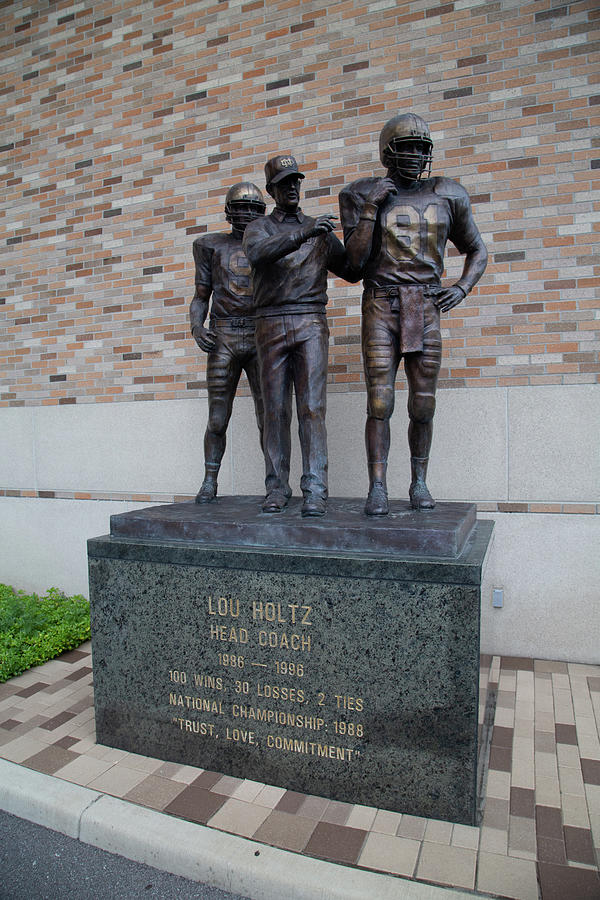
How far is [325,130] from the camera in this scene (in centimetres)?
474

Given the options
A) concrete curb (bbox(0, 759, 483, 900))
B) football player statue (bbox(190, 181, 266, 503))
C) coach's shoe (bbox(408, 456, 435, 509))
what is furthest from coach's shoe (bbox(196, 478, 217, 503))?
concrete curb (bbox(0, 759, 483, 900))

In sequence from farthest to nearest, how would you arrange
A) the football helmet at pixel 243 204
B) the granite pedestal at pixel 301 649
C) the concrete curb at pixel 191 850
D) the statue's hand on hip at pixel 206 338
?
1. the statue's hand on hip at pixel 206 338
2. the football helmet at pixel 243 204
3. the granite pedestal at pixel 301 649
4. the concrete curb at pixel 191 850

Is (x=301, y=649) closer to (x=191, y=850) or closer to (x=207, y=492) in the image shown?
(x=191, y=850)

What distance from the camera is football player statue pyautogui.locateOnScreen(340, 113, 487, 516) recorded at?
295cm

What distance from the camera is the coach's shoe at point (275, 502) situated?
328cm

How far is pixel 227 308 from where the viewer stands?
3646 mm

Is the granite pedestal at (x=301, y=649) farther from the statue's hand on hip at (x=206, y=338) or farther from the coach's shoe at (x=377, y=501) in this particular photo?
the statue's hand on hip at (x=206, y=338)

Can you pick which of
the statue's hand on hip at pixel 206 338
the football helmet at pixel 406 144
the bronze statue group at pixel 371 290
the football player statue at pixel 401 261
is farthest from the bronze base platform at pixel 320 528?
the football helmet at pixel 406 144

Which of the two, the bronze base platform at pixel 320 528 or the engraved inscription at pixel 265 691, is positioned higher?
the bronze base platform at pixel 320 528

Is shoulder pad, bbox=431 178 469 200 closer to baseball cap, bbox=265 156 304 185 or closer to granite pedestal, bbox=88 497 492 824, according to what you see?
baseball cap, bbox=265 156 304 185

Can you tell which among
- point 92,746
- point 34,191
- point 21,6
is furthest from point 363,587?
point 21,6

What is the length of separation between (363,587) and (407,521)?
0.42m

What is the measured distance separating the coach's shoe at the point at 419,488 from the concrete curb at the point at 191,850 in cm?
165

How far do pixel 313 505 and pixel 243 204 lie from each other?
174 centimetres
